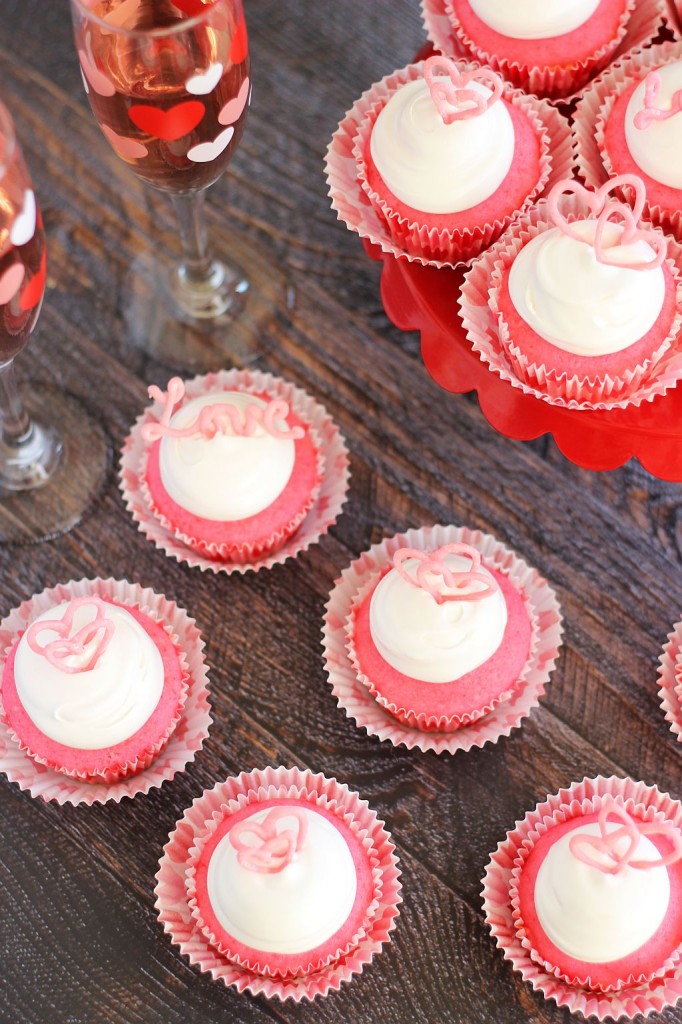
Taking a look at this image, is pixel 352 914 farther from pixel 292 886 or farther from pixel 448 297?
pixel 448 297

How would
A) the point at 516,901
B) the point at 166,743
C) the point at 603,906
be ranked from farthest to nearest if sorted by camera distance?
the point at 166,743, the point at 516,901, the point at 603,906

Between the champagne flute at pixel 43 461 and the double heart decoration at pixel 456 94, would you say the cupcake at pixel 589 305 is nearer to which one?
the double heart decoration at pixel 456 94

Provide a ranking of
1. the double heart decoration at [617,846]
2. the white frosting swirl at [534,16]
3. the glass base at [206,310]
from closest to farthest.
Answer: the double heart decoration at [617,846] → the white frosting swirl at [534,16] → the glass base at [206,310]

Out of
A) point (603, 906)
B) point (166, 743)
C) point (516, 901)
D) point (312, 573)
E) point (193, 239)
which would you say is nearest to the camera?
point (603, 906)

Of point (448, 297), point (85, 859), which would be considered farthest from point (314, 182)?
point (85, 859)

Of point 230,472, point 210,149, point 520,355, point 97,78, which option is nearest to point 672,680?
point 520,355

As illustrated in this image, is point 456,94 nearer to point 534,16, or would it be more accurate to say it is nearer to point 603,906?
point 534,16

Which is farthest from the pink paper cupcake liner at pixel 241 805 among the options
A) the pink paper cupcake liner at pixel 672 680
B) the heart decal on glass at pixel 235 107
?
the heart decal on glass at pixel 235 107

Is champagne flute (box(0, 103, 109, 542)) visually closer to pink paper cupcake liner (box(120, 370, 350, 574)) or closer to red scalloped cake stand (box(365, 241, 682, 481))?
pink paper cupcake liner (box(120, 370, 350, 574))

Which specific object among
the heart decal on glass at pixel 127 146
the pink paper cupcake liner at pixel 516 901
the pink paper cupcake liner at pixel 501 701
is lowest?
the pink paper cupcake liner at pixel 516 901
